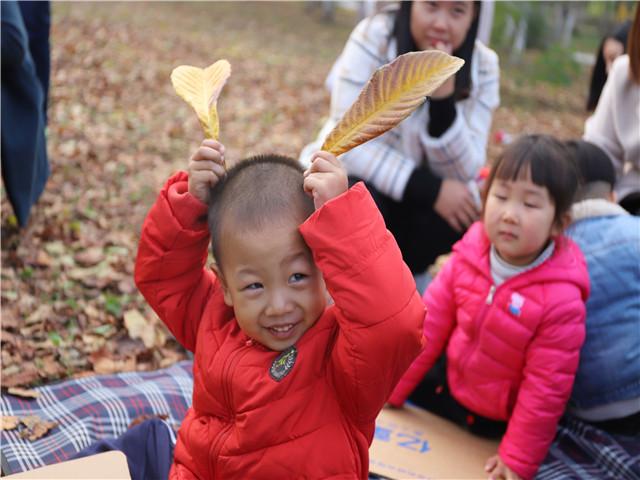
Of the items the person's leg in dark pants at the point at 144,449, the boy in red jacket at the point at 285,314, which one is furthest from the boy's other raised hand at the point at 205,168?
the person's leg in dark pants at the point at 144,449

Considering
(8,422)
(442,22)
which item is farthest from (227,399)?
(442,22)

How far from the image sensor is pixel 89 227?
4188 millimetres

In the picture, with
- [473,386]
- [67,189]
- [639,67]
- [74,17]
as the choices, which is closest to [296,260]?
[473,386]

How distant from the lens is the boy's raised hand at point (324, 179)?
4.97 feet

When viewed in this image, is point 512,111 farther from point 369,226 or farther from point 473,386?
point 369,226

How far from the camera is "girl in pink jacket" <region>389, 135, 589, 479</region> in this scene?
2.33m

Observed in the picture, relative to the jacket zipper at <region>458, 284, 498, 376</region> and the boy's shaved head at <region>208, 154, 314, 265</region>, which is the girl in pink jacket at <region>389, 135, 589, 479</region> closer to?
the jacket zipper at <region>458, 284, 498, 376</region>

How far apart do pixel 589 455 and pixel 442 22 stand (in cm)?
183

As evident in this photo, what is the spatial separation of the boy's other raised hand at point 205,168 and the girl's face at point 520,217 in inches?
42.3

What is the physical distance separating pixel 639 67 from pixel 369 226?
7.56ft

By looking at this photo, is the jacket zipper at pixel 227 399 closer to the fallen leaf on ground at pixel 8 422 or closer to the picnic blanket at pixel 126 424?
the picnic blanket at pixel 126 424

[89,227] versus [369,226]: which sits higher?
[369,226]

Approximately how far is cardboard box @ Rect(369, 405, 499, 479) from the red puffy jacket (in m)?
0.74

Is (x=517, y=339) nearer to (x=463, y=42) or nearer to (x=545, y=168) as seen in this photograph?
(x=545, y=168)
